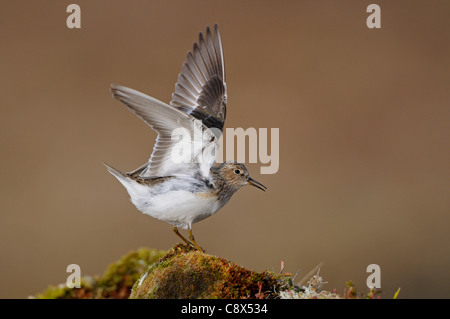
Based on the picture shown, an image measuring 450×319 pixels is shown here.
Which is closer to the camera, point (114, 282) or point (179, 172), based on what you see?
point (179, 172)

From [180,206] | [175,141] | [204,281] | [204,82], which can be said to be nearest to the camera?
[204,281]

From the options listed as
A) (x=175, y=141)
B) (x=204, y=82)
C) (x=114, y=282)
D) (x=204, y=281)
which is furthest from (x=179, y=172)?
(x=114, y=282)

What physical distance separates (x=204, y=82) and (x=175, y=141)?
877 millimetres

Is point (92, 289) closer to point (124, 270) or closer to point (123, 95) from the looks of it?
point (124, 270)

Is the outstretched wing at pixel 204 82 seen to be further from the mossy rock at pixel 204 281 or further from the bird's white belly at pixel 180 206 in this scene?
the mossy rock at pixel 204 281

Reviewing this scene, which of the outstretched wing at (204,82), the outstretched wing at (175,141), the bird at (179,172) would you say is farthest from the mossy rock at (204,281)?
the outstretched wing at (204,82)

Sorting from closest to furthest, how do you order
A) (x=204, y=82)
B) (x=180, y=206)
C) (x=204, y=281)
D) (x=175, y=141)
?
(x=204, y=281) → (x=180, y=206) → (x=175, y=141) → (x=204, y=82)

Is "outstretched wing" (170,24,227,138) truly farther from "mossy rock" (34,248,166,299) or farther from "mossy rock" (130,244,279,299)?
"mossy rock" (130,244,279,299)

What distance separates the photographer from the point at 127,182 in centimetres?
347

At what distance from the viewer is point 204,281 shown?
2.49m

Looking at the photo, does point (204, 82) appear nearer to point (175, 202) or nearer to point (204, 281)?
point (175, 202)

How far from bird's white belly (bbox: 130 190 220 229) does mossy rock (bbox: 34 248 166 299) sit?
679 mm

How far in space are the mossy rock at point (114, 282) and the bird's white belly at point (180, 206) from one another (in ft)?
2.23
